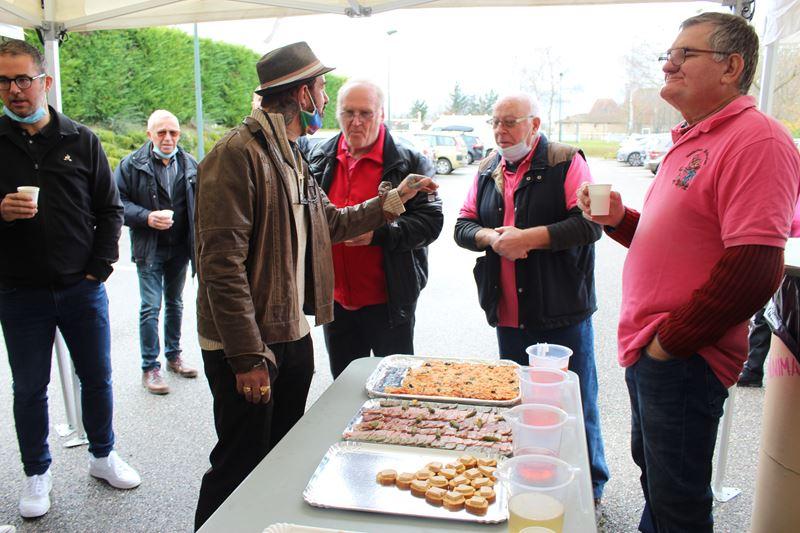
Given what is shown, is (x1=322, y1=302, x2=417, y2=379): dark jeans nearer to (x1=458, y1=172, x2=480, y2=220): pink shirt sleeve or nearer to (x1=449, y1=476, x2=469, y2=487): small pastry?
(x1=458, y1=172, x2=480, y2=220): pink shirt sleeve

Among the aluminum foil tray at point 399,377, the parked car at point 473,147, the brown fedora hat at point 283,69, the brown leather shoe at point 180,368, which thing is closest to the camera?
the aluminum foil tray at point 399,377

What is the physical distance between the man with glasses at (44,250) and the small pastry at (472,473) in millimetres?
2024

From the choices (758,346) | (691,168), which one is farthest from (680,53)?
(758,346)

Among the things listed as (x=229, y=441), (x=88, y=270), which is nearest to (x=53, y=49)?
(x=88, y=270)

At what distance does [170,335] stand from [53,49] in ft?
6.78

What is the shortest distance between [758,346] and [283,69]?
3.82 m

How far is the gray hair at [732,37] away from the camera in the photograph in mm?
1609

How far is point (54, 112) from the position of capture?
2.66 metres

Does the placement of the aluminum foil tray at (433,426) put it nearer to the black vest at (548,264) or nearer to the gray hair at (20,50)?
the black vest at (548,264)

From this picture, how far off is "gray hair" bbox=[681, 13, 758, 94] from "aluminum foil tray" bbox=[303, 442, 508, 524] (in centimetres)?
125

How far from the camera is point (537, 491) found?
112 cm

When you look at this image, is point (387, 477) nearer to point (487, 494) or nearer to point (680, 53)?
point (487, 494)

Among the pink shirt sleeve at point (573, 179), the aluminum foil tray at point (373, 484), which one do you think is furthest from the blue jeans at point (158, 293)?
the aluminum foil tray at point (373, 484)

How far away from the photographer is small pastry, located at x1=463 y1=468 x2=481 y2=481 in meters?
1.33
